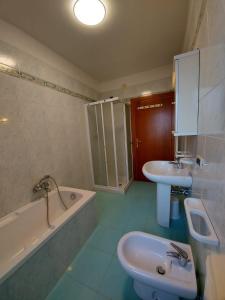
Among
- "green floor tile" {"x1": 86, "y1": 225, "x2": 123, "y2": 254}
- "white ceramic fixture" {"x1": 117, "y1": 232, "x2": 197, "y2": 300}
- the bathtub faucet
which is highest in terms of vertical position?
the bathtub faucet

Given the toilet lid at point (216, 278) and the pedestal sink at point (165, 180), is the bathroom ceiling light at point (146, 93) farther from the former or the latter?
the toilet lid at point (216, 278)

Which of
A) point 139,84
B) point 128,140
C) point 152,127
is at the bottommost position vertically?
point 128,140

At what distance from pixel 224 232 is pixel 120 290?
1136 mm

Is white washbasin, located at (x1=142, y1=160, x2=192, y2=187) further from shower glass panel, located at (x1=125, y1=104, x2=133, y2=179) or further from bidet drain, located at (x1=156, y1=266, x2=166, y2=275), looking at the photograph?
shower glass panel, located at (x1=125, y1=104, x2=133, y2=179)

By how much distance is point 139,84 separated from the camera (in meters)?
2.96

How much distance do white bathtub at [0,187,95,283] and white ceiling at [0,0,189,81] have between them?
206 cm

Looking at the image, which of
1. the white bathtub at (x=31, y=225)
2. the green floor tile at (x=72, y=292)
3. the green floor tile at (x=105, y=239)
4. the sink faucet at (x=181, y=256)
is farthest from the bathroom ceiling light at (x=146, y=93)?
the green floor tile at (x=72, y=292)

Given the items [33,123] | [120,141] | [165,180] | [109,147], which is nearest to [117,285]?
[165,180]

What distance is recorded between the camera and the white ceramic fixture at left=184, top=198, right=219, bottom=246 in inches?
24.1

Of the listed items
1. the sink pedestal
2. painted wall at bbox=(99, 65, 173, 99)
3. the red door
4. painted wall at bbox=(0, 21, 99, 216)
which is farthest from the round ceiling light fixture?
the sink pedestal

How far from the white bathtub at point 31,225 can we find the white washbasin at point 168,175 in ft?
2.85

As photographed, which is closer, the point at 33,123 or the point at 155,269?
the point at 155,269

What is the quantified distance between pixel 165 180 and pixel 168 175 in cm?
7

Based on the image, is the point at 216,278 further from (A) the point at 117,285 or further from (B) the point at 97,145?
(B) the point at 97,145
